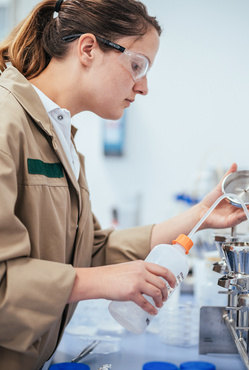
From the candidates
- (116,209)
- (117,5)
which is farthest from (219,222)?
(116,209)

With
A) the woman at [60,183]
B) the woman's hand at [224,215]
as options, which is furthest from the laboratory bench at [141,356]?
the woman's hand at [224,215]

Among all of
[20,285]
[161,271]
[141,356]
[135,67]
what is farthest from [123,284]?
[135,67]

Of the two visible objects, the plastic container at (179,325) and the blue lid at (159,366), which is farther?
the plastic container at (179,325)

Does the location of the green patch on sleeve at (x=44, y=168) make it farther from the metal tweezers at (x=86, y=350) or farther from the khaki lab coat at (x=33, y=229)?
the metal tweezers at (x=86, y=350)

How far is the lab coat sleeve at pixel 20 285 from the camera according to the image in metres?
0.98

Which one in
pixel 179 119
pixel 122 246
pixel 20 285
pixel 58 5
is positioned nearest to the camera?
pixel 20 285

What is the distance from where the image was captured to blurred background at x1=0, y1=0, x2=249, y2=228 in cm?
367

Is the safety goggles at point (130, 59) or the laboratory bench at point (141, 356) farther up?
the safety goggles at point (130, 59)

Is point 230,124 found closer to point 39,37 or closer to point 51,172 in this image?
point 39,37

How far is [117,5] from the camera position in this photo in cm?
140

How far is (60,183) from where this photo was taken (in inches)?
49.9

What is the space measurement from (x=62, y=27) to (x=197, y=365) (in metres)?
1.06

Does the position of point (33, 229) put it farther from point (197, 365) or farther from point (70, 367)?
point (197, 365)

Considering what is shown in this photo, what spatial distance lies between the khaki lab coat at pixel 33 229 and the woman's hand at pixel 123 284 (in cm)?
3
